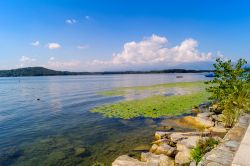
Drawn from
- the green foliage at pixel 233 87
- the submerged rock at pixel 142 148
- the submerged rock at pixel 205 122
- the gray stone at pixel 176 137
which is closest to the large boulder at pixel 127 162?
the submerged rock at pixel 142 148

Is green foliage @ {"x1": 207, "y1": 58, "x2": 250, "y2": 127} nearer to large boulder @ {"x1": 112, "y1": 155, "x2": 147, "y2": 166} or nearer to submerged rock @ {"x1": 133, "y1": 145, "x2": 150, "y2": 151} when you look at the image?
submerged rock @ {"x1": 133, "y1": 145, "x2": 150, "y2": 151}

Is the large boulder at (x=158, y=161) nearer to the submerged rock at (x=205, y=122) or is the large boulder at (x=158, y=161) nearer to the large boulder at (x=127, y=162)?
the large boulder at (x=127, y=162)

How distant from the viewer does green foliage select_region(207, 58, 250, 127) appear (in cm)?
1197

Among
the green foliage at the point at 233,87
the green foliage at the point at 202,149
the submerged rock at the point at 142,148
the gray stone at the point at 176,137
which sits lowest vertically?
the submerged rock at the point at 142,148

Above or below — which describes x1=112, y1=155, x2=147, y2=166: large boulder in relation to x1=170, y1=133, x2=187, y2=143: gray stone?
below

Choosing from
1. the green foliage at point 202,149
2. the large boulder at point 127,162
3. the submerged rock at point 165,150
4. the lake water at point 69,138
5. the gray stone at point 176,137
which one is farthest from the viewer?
the gray stone at point 176,137

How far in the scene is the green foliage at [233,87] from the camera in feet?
39.3

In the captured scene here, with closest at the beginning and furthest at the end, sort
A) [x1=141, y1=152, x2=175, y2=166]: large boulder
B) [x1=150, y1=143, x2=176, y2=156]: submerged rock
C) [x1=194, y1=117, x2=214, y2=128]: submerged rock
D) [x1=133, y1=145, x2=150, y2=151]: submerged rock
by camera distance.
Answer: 1. [x1=141, y1=152, x2=175, y2=166]: large boulder
2. [x1=150, y1=143, x2=176, y2=156]: submerged rock
3. [x1=133, y1=145, x2=150, y2=151]: submerged rock
4. [x1=194, y1=117, x2=214, y2=128]: submerged rock

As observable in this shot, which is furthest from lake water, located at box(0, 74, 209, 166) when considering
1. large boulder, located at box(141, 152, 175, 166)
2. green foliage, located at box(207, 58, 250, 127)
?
green foliage, located at box(207, 58, 250, 127)

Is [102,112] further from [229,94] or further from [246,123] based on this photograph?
[246,123]

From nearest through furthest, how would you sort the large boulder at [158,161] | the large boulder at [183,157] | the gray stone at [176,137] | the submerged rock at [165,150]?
the large boulder at [183,157] < the large boulder at [158,161] < the submerged rock at [165,150] < the gray stone at [176,137]

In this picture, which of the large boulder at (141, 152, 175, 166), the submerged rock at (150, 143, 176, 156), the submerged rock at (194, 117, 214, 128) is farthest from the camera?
the submerged rock at (194, 117, 214, 128)

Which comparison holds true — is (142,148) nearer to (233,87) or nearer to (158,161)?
(158,161)

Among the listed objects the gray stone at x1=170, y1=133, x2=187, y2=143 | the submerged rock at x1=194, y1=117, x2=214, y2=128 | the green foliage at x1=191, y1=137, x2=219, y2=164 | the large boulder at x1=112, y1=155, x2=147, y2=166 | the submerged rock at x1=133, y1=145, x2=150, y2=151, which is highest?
the green foliage at x1=191, y1=137, x2=219, y2=164
